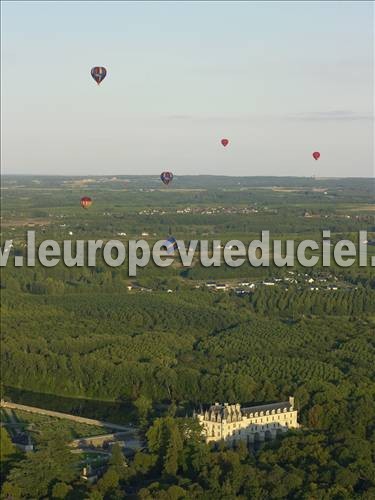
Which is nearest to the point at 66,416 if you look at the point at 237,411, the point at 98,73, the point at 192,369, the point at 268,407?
the point at 192,369

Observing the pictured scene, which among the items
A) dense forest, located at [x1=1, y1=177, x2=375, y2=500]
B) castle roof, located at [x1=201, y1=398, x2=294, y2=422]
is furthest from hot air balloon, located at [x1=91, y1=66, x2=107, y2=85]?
castle roof, located at [x1=201, y1=398, x2=294, y2=422]

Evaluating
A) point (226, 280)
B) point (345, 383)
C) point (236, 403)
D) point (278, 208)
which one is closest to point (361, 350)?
point (345, 383)

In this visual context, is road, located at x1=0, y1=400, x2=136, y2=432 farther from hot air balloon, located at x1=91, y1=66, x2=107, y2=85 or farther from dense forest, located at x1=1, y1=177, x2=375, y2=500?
hot air balloon, located at x1=91, y1=66, x2=107, y2=85

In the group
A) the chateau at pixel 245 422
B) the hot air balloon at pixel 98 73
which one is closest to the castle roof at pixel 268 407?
the chateau at pixel 245 422

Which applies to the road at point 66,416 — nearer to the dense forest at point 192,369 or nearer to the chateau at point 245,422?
the dense forest at point 192,369

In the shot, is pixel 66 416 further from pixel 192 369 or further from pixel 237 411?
pixel 237 411

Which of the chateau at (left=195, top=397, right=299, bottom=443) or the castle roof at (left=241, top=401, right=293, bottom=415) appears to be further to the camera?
the castle roof at (left=241, top=401, right=293, bottom=415)
